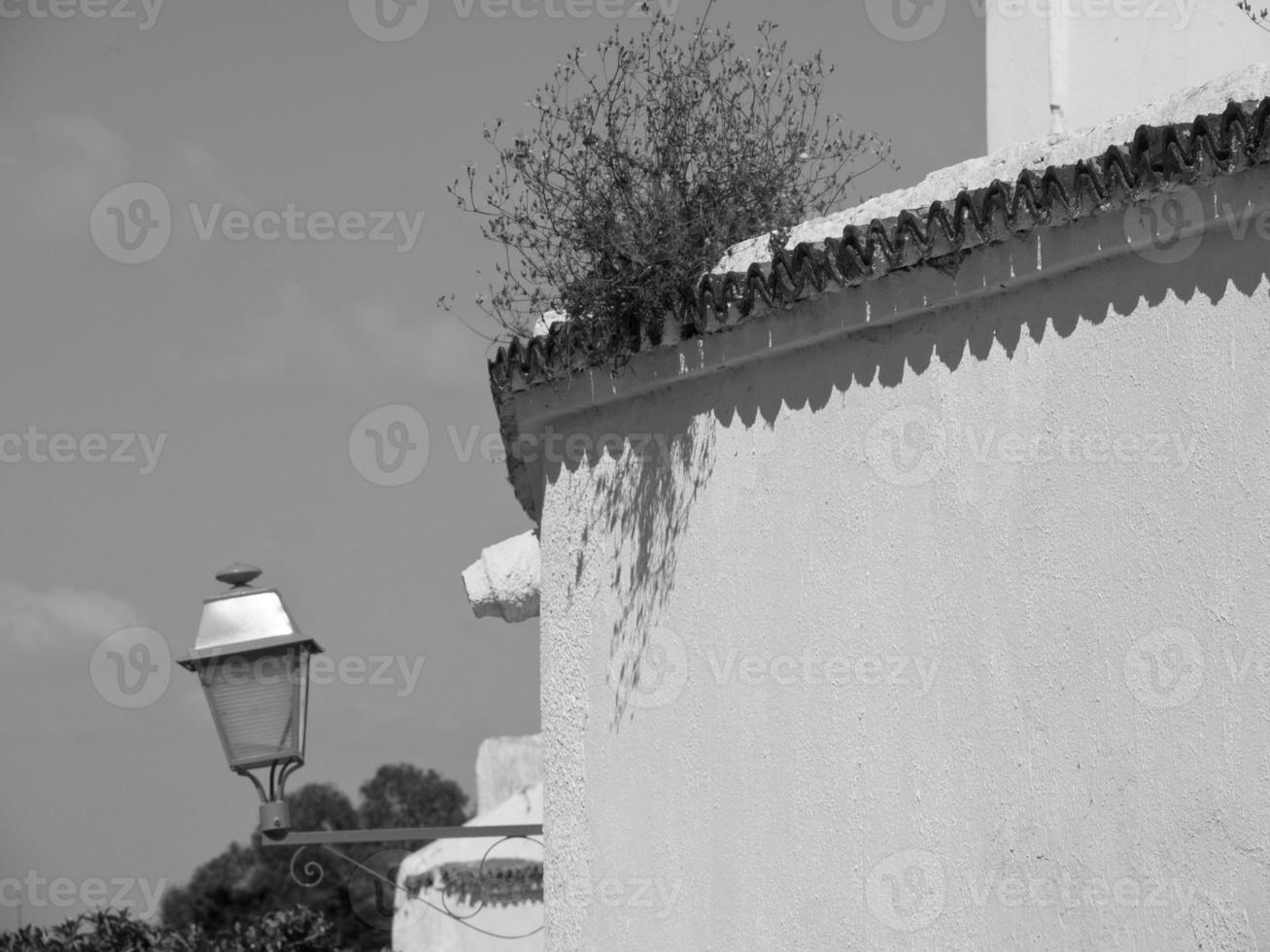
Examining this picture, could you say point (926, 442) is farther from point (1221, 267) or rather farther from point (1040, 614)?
point (1221, 267)

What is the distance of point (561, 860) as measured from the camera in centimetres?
553

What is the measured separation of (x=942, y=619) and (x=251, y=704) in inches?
111

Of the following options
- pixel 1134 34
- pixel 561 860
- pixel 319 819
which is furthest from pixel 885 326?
pixel 319 819

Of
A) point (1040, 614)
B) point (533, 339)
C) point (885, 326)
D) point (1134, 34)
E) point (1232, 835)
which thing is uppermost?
point (1134, 34)

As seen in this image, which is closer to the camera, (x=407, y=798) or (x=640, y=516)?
(x=640, y=516)

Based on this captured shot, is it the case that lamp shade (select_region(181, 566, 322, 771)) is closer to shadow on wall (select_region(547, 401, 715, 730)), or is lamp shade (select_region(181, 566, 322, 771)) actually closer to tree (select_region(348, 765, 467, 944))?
shadow on wall (select_region(547, 401, 715, 730))

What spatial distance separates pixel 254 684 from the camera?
5.99m

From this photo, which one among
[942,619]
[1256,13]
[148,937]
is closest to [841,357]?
[942,619]

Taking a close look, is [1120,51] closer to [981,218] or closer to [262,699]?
[981,218]

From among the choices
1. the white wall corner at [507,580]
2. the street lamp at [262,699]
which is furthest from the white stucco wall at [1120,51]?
the street lamp at [262,699]

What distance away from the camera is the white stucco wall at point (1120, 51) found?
7.07 m

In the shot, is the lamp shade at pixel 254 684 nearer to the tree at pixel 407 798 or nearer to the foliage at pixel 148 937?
the foliage at pixel 148 937

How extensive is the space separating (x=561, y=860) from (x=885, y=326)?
2.18 metres

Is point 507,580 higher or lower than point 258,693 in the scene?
higher
